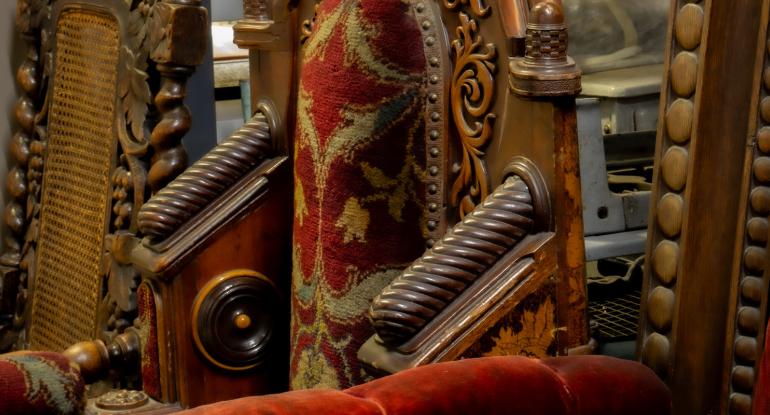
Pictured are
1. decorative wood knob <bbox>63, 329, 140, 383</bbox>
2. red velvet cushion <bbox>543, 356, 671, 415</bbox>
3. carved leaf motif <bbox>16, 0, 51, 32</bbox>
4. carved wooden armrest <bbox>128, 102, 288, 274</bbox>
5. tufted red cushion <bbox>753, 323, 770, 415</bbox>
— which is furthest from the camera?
carved leaf motif <bbox>16, 0, 51, 32</bbox>

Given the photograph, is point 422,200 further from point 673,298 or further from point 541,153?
point 673,298

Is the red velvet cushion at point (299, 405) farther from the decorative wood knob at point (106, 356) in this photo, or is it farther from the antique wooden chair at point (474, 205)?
the decorative wood knob at point (106, 356)

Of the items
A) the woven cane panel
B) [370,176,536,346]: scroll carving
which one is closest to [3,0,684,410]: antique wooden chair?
[370,176,536,346]: scroll carving

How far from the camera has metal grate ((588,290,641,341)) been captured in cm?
217

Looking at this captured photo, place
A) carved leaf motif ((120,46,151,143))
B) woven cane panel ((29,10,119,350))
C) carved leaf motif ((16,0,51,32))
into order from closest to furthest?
1. carved leaf motif ((120,46,151,143))
2. woven cane panel ((29,10,119,350))
3. carved leaf motif ((16,0,51,32))

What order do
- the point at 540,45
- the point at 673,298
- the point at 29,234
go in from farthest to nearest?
1. the point at 29,234
2. the point at 673,298
3. the point at 540,45

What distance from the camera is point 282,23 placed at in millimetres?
2062

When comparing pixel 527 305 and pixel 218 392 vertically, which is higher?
pixel 527 305

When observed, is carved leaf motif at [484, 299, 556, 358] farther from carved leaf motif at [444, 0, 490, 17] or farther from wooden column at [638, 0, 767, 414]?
carved leaf motif at [444, 0, 490, 17]

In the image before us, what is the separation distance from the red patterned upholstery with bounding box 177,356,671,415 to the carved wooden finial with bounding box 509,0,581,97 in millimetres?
318

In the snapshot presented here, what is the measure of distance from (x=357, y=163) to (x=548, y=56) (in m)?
0.36

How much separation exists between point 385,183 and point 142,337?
0.59 meters

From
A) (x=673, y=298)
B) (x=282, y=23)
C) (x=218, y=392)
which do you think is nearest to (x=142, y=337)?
(x=218, y=392)

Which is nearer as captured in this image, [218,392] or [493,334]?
[493,334]
